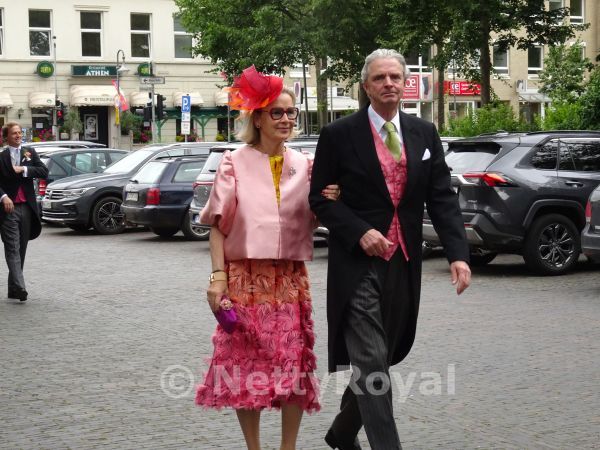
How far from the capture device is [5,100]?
58.1 m

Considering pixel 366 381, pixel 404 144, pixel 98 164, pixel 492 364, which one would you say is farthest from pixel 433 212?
pixel 98 164

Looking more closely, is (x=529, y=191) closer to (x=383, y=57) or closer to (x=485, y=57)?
(x=383, y=57)

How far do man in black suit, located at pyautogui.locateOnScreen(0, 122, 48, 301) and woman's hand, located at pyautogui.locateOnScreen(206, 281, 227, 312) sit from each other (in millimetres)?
8090

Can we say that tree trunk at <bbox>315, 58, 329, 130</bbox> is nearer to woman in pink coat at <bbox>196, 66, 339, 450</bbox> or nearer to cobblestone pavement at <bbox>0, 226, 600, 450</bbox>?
cobblestone pavement at <bbox>0, 226, 600, 450</bbox>

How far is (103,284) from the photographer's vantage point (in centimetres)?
1535

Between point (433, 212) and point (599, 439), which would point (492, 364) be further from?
point (433, 212)

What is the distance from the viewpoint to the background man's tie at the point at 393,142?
5648 millimetres

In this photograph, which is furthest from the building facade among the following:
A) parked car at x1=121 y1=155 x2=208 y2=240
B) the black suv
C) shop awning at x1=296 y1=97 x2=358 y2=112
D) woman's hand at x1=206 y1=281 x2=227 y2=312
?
woman's hand at x1=206 y1=281 x2=227 y2=312

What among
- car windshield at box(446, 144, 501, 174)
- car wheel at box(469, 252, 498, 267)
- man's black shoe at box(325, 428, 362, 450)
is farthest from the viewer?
car wheel at box(469, 252, 498, 267)

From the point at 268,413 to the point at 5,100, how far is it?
A: 2077 inches

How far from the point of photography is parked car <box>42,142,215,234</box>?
24.5 metres

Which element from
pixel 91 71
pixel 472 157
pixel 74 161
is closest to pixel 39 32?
pixel 91 71

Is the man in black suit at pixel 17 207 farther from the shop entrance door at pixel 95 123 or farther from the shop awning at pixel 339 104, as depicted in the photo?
the shop entrance door at pixel 95 123

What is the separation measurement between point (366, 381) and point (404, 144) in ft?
3.42
